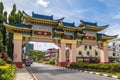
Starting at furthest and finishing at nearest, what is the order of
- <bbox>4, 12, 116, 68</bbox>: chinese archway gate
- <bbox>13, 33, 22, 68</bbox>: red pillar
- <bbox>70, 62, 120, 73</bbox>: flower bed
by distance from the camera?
1. <bbox>4, 12, 116, 68</bbox>: chinese archway gate
2. <bbox>13, 33, 22, 68</bbox>: red pillar
3. <bbox>70, 62, 120, 73</bbox>: flower bed

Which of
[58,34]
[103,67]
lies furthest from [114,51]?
[103,67]

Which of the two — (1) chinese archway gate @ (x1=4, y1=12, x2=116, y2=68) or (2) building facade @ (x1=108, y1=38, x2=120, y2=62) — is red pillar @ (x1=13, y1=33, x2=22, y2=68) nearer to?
(1) chinese archway gate @ (x1=4, y1=12, x2=116, y2=68)

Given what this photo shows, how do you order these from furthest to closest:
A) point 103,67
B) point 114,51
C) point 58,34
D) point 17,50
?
1. point 114,51
2. point 58,34
3. point 17,50
4. point 103,67

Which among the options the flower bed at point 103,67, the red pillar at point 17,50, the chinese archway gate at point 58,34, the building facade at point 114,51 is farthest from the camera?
the building facade at point 114,51

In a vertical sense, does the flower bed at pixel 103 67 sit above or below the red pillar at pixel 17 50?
below

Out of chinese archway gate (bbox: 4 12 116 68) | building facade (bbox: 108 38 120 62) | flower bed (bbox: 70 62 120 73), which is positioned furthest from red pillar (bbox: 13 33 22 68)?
building facade (bbox: 108 38 120 62)

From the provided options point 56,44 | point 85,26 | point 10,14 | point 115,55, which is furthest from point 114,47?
point 10,14

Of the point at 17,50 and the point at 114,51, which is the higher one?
the point at 114,51

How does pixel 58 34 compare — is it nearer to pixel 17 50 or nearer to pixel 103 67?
pixel 17 50

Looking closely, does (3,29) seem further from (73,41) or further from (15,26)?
(73,41)

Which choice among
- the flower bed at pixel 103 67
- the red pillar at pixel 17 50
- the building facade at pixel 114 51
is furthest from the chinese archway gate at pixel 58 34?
the building facade at pixel 114 51

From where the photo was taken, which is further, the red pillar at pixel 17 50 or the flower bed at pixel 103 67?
the red pillar at pixel 17 50

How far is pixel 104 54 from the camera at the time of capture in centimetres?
3947

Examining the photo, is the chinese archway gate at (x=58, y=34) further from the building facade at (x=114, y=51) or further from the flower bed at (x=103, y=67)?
the building facade at (x=114, y=51)
